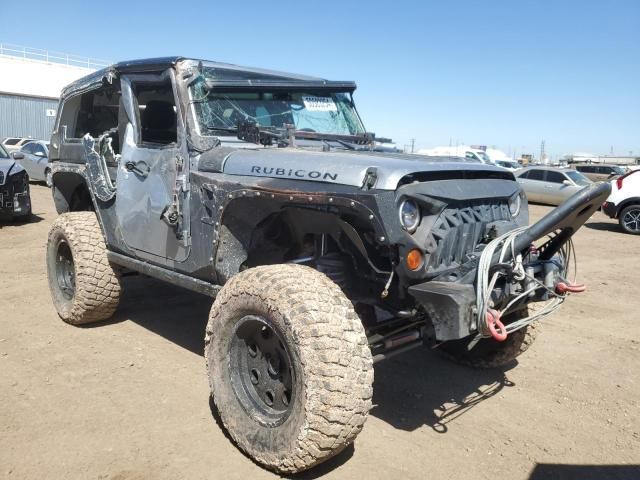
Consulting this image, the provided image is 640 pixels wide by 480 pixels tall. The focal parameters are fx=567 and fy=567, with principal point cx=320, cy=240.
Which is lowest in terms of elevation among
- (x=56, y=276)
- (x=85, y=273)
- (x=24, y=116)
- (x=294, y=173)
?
(x=56, y=276)

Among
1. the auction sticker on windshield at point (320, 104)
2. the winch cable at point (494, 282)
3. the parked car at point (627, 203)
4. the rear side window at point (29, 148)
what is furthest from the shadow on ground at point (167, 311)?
the rear side window at point (29, 148)

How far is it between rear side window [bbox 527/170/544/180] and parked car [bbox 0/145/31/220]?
49.1 feet

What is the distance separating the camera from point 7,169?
34.6ft

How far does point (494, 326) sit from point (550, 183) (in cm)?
1671

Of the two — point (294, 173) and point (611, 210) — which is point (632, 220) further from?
point (294, 173)

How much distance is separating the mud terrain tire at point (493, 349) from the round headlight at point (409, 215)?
136 cm

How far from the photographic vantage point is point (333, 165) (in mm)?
2986

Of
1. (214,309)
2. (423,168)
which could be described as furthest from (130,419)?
(423,168)

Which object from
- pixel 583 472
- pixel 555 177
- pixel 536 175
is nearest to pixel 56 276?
pixel 583 472

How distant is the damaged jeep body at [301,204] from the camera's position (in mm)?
2812

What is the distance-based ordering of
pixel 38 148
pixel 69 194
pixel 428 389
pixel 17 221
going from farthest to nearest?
pixel 38 148
pixel 17 221
pixel 69 194
pixel 428 389

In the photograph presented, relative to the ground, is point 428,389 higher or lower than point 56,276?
lower

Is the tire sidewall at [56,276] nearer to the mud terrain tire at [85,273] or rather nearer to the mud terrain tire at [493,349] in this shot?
the mud terrain tire at [85,273]

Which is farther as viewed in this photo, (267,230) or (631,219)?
(631,219)
